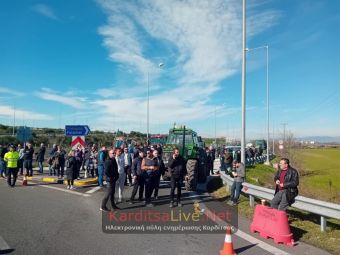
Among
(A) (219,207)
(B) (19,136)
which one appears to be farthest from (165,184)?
(B) (19,136)

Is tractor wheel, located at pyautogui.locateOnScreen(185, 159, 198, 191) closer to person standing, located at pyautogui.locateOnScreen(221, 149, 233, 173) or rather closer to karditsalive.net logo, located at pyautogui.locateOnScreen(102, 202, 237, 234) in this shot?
karditsalive.net logo, located at pyautogui.locateOnScreen(102, 202, 237, 234)

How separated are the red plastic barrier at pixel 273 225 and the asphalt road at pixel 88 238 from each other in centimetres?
18

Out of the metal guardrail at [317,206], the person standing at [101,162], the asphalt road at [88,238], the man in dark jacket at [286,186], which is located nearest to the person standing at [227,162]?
the person standing at [101,162]

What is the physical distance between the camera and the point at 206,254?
6.67 meters

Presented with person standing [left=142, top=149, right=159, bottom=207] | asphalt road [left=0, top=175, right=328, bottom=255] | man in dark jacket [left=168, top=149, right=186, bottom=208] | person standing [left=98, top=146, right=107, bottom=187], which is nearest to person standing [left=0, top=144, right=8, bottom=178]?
person standing [left=98, top=146, right=107, bottom=187]

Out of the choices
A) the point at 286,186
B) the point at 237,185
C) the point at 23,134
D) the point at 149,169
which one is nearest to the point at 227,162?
the point at 237,185

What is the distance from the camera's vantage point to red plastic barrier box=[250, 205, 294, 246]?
753 centimetres

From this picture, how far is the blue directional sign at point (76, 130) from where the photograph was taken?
17.9 meters

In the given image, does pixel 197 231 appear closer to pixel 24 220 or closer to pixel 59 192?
pixel 24 220

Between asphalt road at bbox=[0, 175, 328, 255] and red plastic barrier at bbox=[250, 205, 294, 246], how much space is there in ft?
0.59

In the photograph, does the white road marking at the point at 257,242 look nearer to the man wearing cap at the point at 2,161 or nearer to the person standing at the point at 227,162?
the person standing at the point at 227,162

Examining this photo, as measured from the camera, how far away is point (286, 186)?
869cm

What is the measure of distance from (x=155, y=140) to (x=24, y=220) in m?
A: 14.6

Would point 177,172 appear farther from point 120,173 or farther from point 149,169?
point 120,173
